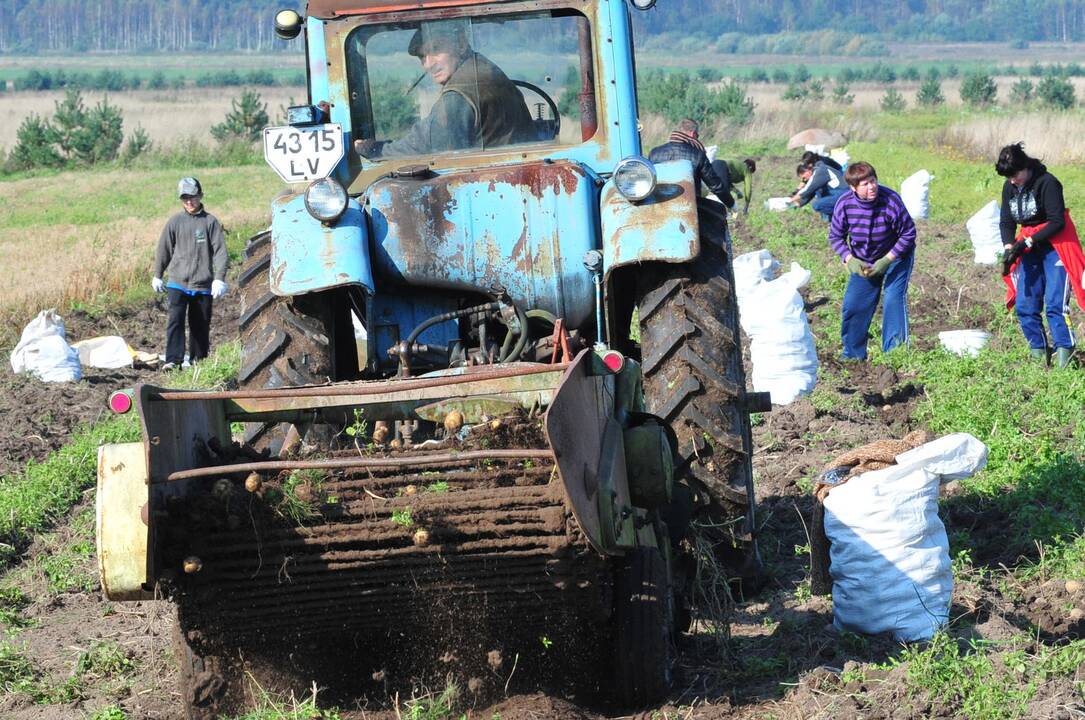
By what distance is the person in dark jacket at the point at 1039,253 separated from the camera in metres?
9.98

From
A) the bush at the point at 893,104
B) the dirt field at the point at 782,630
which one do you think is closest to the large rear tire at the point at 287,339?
the dirt field at the point at 782,630

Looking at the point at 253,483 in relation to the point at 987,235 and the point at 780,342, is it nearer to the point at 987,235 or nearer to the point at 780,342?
the point at 780,342

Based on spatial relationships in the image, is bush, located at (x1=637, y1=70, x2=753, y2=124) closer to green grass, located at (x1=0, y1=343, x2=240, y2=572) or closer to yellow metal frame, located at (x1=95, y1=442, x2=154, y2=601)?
green grass, located at (x1=0, y1=343, x2=240, y2=572)

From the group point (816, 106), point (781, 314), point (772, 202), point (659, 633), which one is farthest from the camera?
point (816, 106)

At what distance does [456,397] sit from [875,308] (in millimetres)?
6671

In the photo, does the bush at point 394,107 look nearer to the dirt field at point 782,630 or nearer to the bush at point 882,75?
the dirt field at point 782,630

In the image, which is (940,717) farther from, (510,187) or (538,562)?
(510,187)

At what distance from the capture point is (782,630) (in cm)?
541

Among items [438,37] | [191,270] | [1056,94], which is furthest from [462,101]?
[1056,94]

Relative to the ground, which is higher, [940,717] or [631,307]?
[631,307]

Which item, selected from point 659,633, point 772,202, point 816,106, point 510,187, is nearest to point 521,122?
point 510,187

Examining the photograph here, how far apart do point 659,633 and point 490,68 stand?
265cm

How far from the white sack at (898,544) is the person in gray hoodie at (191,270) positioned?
27.1 ft

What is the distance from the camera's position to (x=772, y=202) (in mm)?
19281
